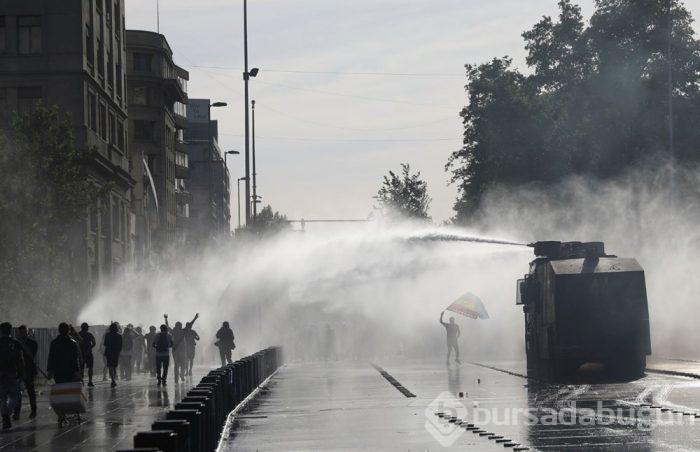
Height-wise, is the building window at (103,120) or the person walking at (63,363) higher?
the building window at (103,120)

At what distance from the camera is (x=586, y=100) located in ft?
263

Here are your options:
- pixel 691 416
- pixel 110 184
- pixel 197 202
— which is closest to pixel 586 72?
pixel 110 184

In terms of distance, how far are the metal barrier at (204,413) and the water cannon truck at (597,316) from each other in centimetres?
712

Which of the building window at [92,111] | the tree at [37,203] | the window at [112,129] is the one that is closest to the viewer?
the tree at [37,203]

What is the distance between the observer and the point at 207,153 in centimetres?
16962

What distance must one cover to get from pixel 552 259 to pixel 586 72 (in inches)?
2068

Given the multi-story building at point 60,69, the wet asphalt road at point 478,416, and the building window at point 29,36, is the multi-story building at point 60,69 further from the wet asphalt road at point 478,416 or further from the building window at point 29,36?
the wet asphalt road at point 478,416

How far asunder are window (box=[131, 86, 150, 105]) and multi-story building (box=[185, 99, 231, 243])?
4013 centimetres

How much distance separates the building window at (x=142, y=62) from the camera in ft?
345

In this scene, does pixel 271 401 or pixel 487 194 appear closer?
pixel 271 401

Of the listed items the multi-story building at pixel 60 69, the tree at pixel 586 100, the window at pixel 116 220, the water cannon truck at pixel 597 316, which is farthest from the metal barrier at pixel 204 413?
the tree at pixel 586 100

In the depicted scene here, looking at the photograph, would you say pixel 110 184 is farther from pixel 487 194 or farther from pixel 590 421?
pixel 487 194

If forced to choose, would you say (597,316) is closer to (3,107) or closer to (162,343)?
(162,343)

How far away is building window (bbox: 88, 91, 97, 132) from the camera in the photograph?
62.7 m
